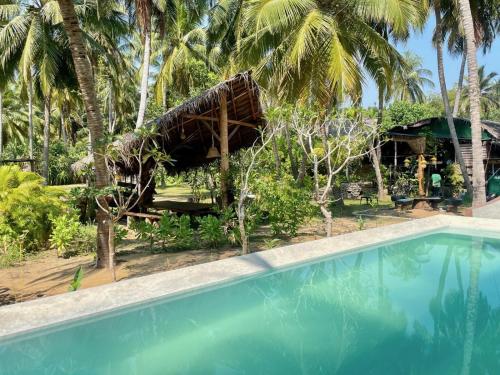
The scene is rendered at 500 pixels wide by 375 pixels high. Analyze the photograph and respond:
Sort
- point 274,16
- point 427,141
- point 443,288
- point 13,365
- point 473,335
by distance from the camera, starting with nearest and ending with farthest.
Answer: point 13,365 → point 473,335 → point 443,288 → point 274,16 → point 427,141

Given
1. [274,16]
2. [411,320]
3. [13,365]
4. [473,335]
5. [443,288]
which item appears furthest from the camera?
[274,16]

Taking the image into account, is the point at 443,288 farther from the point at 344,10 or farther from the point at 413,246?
the point at 344,10

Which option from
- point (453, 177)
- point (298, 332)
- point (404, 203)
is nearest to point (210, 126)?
point (298, 332)

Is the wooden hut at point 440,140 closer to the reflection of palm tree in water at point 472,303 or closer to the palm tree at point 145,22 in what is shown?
the reflection of palm tree in water at point 472,303

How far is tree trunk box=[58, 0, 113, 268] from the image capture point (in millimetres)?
5891

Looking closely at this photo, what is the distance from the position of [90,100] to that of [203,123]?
187 inches

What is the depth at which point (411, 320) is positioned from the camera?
525 cm

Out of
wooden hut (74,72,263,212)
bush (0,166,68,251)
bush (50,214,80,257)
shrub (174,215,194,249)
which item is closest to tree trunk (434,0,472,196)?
wooden hut (74,72,263,212)

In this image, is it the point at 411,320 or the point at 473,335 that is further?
the point at 411,320

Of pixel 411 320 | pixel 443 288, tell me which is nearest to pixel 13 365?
pixel 411 320

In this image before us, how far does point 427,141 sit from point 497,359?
11997 millimetres

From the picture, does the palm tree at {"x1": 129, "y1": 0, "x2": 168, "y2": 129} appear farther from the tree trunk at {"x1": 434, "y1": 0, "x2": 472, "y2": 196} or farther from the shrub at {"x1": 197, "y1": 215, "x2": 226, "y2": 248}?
Answer: the tree trunk at {"x1": 434, "y1": 0, "x2": 472, "y2": 196}

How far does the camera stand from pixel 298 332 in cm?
496

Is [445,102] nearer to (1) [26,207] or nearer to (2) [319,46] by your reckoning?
(2) [319,46]
